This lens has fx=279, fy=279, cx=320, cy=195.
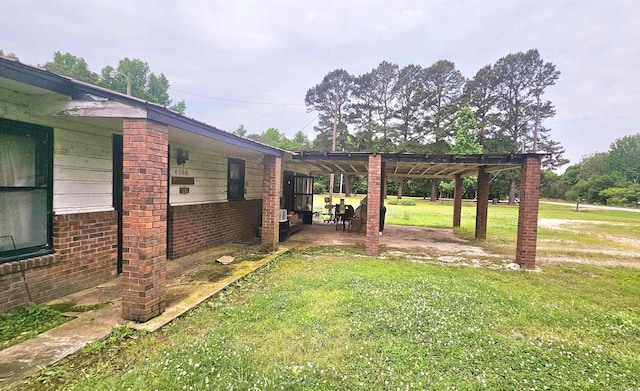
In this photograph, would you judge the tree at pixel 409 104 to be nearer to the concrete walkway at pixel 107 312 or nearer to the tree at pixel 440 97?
the tree at pixel 440 97

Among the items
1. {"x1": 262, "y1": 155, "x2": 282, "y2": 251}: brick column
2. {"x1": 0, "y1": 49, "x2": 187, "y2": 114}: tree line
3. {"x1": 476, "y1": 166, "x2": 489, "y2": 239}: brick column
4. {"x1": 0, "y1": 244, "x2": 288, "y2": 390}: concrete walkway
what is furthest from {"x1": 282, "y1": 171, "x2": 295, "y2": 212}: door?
{"x1": 0, "y1": 49, "x2": 187, "y2": 114}: tree line

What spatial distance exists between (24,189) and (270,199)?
14.6 ft

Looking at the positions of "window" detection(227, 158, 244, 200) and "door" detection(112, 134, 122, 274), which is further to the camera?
"window" detection(227, 158, 244, 200)

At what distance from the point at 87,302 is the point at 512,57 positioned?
146 feet

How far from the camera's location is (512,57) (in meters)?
34.2

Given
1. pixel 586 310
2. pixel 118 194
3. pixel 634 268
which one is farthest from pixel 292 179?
pixel 634 268

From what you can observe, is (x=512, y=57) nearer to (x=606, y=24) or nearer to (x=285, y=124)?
(x=606, y=24)

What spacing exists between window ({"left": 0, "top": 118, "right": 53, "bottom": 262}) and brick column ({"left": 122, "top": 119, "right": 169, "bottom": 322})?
1373mm

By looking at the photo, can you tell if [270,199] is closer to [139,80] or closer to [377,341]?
[377,341]

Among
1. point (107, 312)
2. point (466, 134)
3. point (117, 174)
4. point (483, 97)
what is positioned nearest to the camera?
point (107, 312)

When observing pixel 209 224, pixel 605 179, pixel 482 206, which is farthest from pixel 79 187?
pixel 605 179

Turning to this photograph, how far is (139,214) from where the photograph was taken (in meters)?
3.21

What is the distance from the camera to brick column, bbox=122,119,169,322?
319 cm

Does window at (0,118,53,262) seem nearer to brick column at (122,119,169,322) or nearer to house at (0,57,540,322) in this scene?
house at (0,57,540,322)
